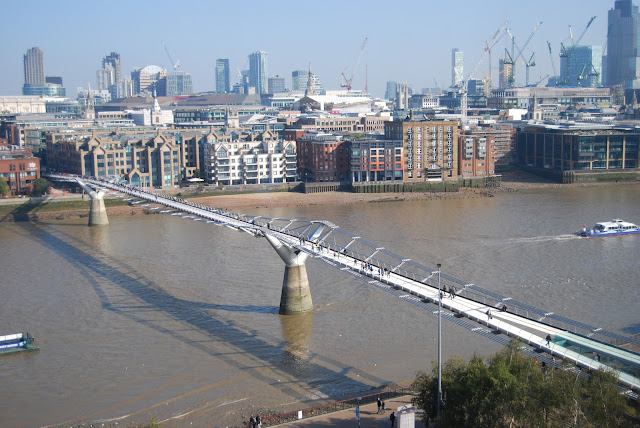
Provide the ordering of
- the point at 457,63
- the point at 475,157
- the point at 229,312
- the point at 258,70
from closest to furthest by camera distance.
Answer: the point at 229,312 → the point at 475,157 → the point at 258,70 → the point at 457,63

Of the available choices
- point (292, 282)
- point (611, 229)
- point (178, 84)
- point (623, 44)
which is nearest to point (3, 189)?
point (292, 282)

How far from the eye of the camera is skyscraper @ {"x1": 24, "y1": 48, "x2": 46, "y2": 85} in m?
90.8

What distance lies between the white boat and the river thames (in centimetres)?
32

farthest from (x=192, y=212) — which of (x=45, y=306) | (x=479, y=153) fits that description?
(x=479, y=153)

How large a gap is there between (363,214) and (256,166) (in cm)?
695

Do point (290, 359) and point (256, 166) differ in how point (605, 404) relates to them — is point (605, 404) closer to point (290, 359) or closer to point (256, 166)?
point (290, 359)

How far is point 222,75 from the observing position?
112188 mm

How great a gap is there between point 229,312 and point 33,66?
8569cm

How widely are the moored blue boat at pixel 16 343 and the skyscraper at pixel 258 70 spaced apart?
320ft

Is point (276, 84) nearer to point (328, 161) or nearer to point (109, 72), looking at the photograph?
point (109, 72)

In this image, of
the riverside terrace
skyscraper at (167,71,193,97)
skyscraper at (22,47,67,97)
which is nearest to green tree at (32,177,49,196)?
the riverside terrace

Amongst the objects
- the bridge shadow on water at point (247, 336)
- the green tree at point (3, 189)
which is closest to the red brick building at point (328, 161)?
the green tree at point (3, 189)

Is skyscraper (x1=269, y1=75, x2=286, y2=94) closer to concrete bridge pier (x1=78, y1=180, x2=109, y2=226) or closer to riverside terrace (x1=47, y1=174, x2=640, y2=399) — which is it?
concrete bridge pier (x1=78, y1=180, x2=109, y2=226)

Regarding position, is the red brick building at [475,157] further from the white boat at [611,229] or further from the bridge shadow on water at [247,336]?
the bridge shadow on water at [247,336]
